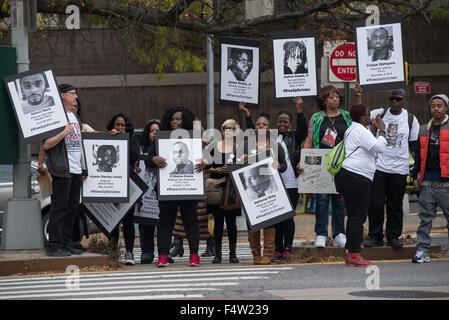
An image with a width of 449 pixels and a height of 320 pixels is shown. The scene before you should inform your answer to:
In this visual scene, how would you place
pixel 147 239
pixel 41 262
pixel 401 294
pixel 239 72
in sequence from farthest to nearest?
1. pixel 239 72
2. pixel 147 239
3. pixel 41 262
4. pixel 401 294

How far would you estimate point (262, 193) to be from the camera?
11.8m

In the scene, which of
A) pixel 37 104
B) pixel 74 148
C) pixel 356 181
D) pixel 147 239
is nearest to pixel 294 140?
pixel 356 181

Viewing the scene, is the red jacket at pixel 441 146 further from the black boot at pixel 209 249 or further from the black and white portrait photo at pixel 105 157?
the black and white portrait photo at pixel 105 157

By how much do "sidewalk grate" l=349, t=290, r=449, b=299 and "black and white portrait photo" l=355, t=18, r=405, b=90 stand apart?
150 inches

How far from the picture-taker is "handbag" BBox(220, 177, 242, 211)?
1195cm

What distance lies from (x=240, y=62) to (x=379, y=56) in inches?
76.5

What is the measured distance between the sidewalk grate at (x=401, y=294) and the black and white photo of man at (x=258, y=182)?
10.2 ft

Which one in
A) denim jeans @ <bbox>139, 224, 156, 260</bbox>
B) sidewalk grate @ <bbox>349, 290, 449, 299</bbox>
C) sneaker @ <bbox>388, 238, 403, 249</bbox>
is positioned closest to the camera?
sidewalk grate @ <bbox>349, 290, 449, 299</bbox>

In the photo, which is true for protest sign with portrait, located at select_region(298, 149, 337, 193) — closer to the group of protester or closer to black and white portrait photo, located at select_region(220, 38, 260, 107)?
the group of protester

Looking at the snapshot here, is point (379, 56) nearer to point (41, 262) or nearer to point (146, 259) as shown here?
→ point (146, 259)

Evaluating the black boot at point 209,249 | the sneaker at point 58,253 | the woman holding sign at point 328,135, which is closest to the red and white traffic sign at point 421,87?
the black boot at point 209,249

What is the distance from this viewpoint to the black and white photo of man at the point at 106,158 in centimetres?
1223

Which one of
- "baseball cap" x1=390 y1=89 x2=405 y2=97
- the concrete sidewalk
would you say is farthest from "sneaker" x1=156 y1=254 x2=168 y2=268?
"baseball cap" x1=390 y1=89 x2=405 y2=97
